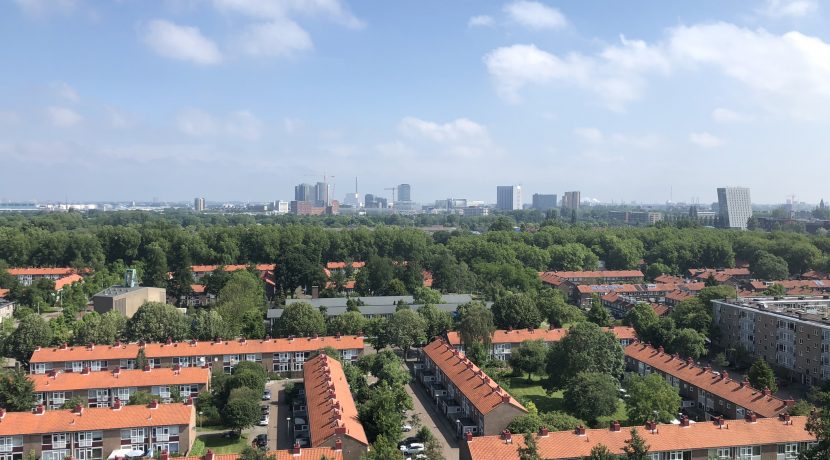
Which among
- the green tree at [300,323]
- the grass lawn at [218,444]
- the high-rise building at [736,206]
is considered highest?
the high-rise building at [736,206]

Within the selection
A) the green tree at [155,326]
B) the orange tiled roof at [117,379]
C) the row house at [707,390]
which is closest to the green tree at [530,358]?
the row house at [707,390]

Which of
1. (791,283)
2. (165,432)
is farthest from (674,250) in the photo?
(165,432)

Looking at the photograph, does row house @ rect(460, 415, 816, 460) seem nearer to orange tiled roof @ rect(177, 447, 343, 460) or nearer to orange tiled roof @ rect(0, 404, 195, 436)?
orange tiled roof @ rect(177, 447, 343, 460)

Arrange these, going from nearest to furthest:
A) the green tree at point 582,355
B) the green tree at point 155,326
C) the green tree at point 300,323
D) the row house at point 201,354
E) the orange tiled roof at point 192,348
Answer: the green tree at point 582,355, the row house at point 201,354, the orange tiled roof at point 192,348, the green tree at point 155,326, the green tree at point 300,323

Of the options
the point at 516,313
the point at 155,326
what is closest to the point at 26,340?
the point at 155,326

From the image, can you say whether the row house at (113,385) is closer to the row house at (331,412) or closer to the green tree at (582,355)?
the row house at (331,412)
